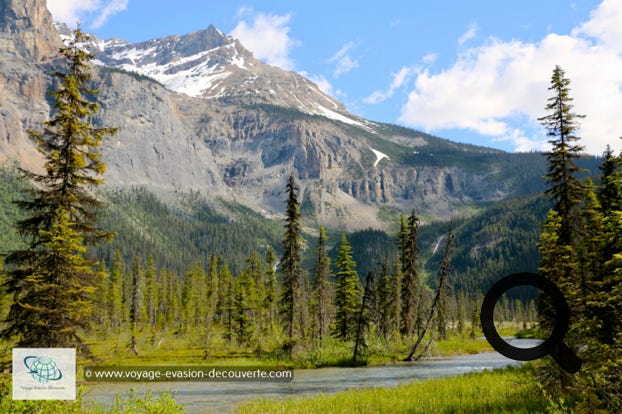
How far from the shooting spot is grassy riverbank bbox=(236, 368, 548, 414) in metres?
13.8

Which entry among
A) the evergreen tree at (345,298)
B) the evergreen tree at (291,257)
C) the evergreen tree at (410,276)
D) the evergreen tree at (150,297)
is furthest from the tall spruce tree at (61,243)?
the evergreen tree at (150,297)

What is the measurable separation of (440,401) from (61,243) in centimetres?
1632

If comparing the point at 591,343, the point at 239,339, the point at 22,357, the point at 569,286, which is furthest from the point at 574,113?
the point at 239,339

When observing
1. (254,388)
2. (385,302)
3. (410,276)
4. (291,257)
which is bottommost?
(254,388)

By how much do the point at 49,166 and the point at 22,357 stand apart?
15.8 m

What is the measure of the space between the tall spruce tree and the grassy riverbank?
357 inches

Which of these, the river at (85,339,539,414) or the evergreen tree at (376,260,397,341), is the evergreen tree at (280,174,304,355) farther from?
the evergreen tree at (376,260,397,341)

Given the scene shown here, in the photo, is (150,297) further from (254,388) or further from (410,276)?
(254,388)

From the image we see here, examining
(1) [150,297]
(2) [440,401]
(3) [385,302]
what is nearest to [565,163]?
(2) [440,401]

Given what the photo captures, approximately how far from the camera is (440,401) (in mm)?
15688

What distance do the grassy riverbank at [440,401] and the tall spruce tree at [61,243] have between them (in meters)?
9.06

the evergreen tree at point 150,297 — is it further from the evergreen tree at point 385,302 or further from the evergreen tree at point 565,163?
the evergreen tree at point 565,163

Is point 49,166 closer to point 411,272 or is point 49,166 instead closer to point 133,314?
point 411,272

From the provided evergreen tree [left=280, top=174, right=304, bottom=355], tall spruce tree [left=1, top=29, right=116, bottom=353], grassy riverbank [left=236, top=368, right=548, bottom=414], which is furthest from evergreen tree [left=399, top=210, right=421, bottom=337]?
tall spruce tree [left=1, top=29, right=116, bottom=353]
